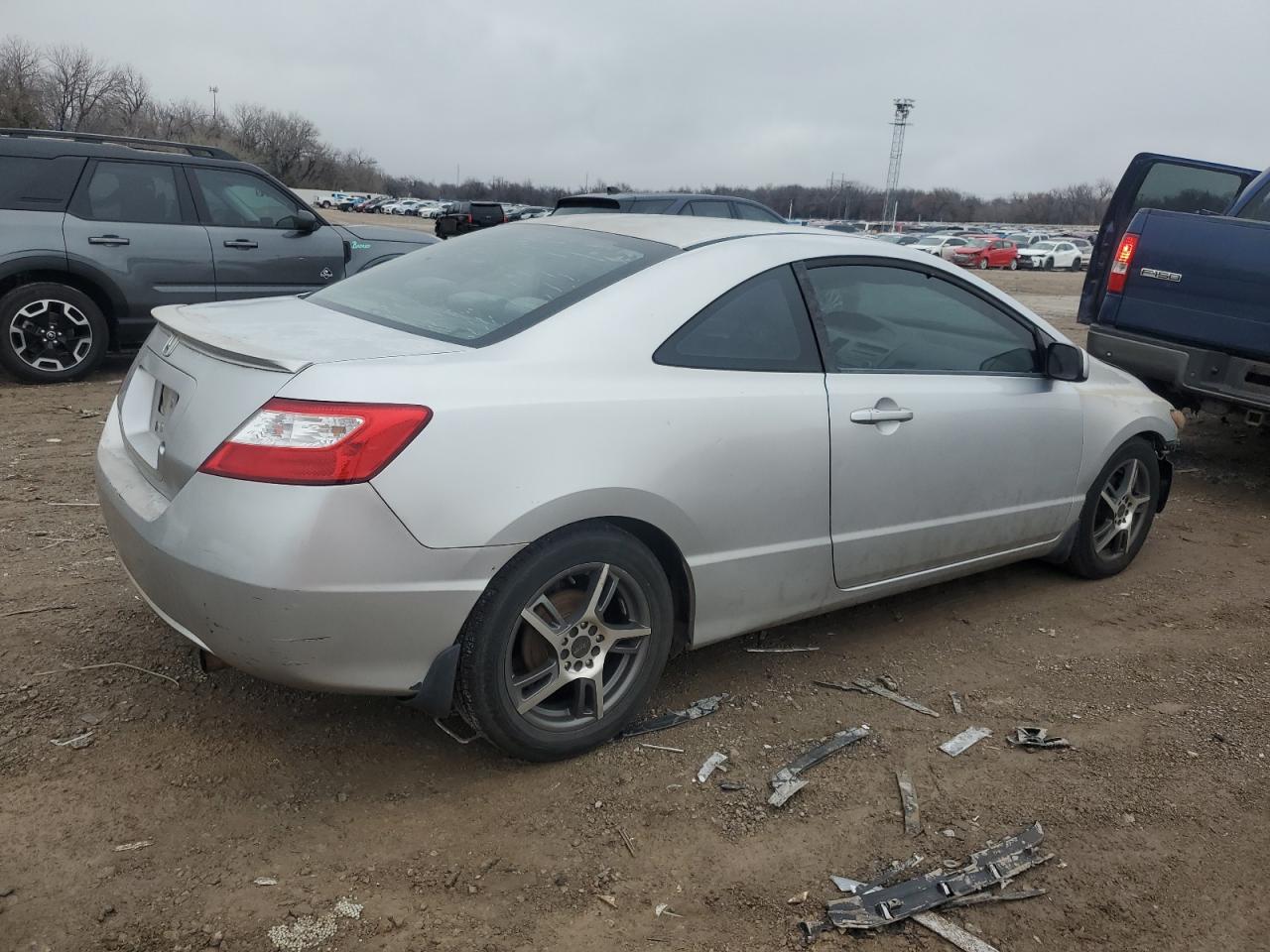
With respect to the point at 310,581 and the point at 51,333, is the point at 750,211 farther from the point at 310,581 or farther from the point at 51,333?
the point at 310,581

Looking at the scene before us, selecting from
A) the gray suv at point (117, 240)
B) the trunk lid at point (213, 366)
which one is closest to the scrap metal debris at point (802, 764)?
the trunk lid at point (213, 366)

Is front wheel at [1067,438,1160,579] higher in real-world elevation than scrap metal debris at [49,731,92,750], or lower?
higher

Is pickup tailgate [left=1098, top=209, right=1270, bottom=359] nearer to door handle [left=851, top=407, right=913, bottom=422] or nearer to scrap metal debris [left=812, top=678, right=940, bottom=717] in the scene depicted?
door handle [left=851, top=407, right=913, bottom=422]

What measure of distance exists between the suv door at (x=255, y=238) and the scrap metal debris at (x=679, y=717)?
20.3 ft

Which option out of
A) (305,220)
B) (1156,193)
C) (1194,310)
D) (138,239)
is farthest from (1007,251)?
(138,239)

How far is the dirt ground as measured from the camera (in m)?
2.36

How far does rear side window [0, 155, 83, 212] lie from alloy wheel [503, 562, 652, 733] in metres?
6.52

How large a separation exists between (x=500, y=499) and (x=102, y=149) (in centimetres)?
688

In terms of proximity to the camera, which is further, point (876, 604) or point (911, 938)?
point (876, 604)

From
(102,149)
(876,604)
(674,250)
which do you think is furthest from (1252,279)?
(102,149)

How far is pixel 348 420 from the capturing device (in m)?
2.45

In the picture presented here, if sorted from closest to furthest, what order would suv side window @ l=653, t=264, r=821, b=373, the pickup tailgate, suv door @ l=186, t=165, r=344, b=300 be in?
suv side window @ l=653, t=264, r=821, b=373, the pickup tailgate, suv door @ l=186, t=165, r=344, b=300

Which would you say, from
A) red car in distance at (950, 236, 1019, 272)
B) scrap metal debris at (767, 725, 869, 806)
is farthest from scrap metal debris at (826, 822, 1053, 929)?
red car in distance at (950, 236, 1019, 272)

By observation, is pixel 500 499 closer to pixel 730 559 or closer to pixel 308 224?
pixel 730 559
